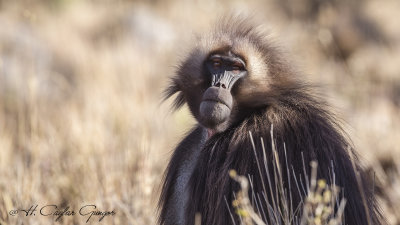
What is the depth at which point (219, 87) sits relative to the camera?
314 centimetres

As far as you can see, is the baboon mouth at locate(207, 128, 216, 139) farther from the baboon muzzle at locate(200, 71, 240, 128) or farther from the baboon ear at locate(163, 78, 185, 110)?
the baboon ear at locate(163, 78, 185, 110)

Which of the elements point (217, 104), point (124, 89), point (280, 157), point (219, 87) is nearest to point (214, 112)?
point (217, 104)

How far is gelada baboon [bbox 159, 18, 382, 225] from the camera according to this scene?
9.62ft

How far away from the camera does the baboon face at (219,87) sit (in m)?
3.09

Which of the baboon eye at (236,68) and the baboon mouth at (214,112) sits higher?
the baboon eye at (236,68)

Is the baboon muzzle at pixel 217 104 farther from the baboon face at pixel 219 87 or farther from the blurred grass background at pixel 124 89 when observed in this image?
the blurred grass background at pixel 124 89

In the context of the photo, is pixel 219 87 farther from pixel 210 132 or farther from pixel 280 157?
pixel 280 157

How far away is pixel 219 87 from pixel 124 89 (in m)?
4.65

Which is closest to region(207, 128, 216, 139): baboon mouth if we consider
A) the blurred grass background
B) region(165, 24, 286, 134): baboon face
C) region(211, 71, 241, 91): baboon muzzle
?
region(165, 24, 286, 134): baboon face

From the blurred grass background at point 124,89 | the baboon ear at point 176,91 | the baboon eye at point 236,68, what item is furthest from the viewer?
the blurred grass background at point 124,89

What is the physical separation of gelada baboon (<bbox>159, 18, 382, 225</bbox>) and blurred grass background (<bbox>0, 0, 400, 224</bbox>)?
1.15 ft

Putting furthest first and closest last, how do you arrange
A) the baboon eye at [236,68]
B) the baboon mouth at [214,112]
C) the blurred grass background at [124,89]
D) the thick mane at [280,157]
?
the blurred grass background at [124,89] → the baboon eye at [236,68] → the baboon mouth at [214,112] → the thick mane at [280,157]

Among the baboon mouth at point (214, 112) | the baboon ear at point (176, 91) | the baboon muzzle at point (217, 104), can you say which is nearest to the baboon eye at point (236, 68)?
the baboon muzzle at point (217, 104)

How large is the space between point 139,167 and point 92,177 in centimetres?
35
